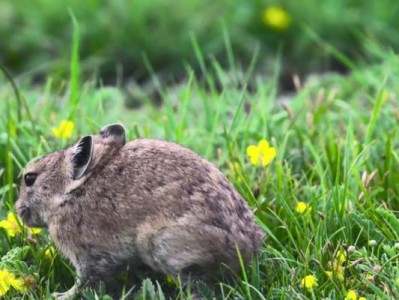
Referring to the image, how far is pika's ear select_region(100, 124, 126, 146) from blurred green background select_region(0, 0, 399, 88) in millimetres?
4193

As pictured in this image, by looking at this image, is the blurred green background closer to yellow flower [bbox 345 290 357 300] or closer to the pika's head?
the pika's head

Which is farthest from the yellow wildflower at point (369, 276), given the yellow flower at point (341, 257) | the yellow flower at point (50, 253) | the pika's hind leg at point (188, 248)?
the yellow flower at point (50, 253)

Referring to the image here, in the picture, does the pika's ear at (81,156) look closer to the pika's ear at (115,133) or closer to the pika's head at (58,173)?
the pika's head at (58,173)

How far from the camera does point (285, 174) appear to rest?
5.42 metres

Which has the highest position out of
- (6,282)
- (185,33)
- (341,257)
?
(6,282)

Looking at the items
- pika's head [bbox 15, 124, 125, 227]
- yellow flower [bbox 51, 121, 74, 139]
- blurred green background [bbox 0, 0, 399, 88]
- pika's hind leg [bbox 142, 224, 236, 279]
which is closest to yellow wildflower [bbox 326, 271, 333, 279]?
pika's hind leg [bbox 142, 224, 236, 279]

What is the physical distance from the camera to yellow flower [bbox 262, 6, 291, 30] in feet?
29.3

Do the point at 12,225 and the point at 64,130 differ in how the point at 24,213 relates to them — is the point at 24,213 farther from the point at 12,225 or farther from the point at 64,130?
the point at 64,130

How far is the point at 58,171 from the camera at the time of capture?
4527 mm

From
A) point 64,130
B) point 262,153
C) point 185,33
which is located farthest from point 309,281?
point 185,33

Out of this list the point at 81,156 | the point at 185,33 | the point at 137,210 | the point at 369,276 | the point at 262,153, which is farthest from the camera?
the point at 185,33

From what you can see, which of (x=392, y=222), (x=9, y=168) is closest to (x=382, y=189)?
(x=392, y=222)

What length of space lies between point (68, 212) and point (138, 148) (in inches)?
16.3

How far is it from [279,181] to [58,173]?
1.14 meters
